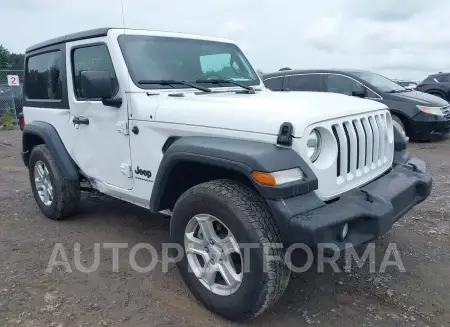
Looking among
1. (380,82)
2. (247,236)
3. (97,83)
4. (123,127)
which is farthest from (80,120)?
(380,82)

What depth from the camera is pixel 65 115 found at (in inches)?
173

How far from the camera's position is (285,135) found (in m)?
2.55

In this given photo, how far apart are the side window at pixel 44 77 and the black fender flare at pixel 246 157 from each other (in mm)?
2194

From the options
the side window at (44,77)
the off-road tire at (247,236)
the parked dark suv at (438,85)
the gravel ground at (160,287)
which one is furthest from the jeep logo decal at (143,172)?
the parked dark suv at (438,85)

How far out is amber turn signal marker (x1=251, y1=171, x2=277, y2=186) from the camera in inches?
95.6

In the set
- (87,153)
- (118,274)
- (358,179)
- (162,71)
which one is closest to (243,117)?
(358,179)

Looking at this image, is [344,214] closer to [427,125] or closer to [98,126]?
[98,126]

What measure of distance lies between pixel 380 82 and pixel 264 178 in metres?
8.26

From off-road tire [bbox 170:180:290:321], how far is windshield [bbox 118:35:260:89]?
1.25 m

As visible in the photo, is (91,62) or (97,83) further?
(91,62)

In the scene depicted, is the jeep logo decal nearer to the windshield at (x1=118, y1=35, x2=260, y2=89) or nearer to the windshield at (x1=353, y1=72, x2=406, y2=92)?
the windshield at (x1=118, y1=35, x2=260, y2=89)

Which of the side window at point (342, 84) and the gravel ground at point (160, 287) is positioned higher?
the side window at point (342, 84)

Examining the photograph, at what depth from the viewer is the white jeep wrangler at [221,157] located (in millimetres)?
2537

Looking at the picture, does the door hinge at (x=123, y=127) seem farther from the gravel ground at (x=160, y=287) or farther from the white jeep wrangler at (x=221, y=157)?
the gravel ground at (x=160, y=287)
